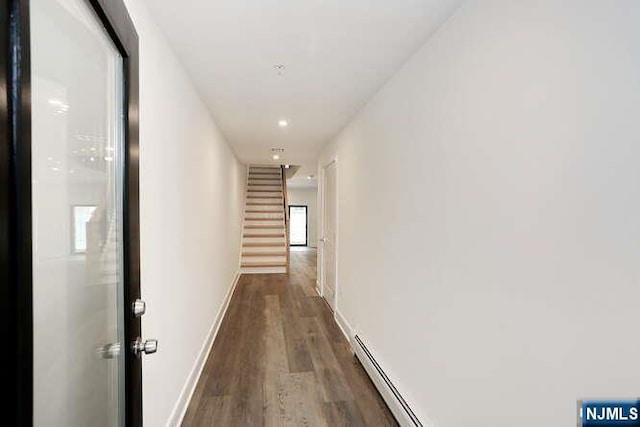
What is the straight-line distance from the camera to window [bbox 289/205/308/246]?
40.5ft

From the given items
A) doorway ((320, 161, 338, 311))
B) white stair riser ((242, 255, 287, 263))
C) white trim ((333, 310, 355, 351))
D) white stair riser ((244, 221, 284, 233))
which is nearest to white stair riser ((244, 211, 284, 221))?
white stair riser ((244, 221, 284, 233))

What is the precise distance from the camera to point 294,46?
6.07ft

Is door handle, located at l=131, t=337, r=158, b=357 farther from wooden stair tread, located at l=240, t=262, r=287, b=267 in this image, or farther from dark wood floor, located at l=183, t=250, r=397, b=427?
wooden stair tread, located at l=240, t=262, r=287, b=267

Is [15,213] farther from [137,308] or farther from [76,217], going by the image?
[137,308]

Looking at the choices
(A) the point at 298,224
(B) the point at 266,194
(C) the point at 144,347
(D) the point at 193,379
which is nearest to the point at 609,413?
(C) the point at 144,347

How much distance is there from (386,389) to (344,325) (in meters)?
1.36

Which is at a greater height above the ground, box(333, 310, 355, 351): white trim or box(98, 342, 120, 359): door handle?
box(98, 342, 120, 359): door handle

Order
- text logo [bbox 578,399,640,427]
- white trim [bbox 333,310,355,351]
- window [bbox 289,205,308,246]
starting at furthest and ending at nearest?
window [bbox 289,205,308,246] < white trim [bbox 333,310,355,351] < text logo [bbox 578,399,640,427]

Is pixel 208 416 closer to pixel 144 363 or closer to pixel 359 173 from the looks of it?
pixel 144 363

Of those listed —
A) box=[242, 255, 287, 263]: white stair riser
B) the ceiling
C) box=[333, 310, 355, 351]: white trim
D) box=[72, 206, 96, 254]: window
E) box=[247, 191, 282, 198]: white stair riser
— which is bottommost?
box=[333, 310, 355, 351]: white trim

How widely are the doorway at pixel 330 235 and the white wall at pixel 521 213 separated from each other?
2.10 meters

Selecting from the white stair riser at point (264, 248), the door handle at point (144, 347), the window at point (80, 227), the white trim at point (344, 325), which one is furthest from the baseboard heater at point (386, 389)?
the white stair riser at point (264, 248)

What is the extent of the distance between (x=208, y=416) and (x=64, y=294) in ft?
5.55

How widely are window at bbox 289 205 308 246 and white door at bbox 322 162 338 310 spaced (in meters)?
7.29
